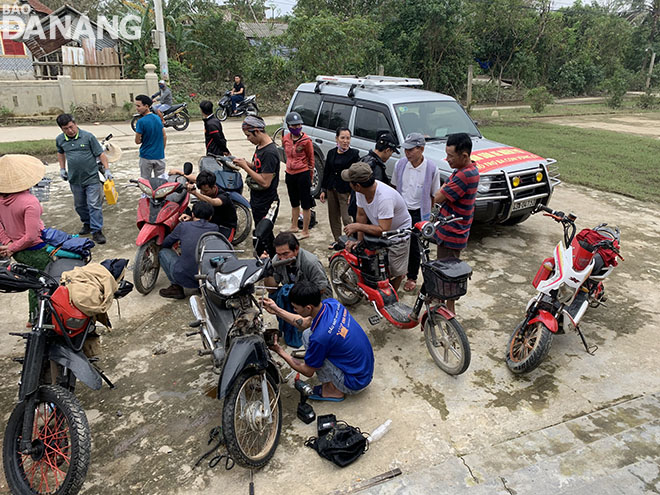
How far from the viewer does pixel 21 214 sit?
3846 mm

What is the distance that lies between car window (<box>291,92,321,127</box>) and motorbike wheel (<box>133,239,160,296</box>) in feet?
13.8

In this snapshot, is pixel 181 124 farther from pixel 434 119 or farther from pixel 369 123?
pixel 434 119

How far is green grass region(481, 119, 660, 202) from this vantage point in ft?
31.0

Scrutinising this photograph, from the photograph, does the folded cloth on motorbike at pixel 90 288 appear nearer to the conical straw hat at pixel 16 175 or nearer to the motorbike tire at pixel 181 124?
the conical straw hat at pixel 16 175

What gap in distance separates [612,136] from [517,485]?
15.4 m

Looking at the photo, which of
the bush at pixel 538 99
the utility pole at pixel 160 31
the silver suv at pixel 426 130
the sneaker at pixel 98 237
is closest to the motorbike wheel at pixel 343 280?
the silver suv at pixel 426 130

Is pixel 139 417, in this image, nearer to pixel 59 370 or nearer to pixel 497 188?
pixel 59 370

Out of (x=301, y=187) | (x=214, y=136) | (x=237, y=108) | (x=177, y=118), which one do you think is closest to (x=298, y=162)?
(x=301, y=187)

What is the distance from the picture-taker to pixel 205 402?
3.59m

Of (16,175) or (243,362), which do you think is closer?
(243,362)

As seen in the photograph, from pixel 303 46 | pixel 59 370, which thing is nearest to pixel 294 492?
pixel 59 370

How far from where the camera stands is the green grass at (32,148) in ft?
36.8

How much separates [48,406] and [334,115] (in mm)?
6322

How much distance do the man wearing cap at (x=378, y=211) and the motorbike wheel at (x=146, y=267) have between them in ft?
7.58
